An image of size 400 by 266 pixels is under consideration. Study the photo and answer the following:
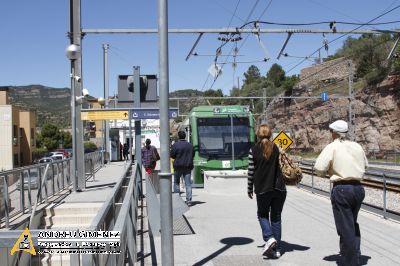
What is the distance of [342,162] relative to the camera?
6281 mm

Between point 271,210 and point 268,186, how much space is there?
39 cm

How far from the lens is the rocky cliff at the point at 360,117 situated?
161 feet

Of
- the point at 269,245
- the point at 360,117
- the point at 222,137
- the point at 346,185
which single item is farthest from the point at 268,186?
the point at 360,117

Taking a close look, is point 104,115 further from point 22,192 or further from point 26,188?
point 22,192

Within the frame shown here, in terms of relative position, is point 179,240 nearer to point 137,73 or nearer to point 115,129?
point 137,73

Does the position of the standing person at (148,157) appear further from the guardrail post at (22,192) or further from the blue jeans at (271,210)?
the blue jeans at (271,210)

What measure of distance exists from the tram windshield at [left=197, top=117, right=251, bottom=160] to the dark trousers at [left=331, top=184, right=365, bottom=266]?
12688 mm

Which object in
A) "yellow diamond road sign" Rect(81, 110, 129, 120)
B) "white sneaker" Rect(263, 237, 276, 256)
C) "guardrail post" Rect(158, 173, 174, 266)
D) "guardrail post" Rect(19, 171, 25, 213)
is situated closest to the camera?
"guardrail post" Rect(158, 173, 174, 266)

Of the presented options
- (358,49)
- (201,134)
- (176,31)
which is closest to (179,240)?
(176,31)

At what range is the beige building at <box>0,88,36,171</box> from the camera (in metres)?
61.1

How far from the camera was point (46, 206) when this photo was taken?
1286 cm

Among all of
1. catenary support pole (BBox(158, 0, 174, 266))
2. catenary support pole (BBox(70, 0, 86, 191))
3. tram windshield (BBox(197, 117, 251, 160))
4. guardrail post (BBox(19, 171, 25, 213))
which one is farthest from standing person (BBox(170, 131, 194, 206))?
catenary support pole (BBox(158, 0, 174, 266))

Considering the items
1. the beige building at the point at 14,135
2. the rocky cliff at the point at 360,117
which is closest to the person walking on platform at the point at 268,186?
the rocky cliff at the point at 360,117

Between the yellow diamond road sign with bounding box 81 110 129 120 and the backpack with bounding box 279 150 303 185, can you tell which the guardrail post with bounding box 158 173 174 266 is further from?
the yellow diamond road sign with bounding box 81 110 129 120
